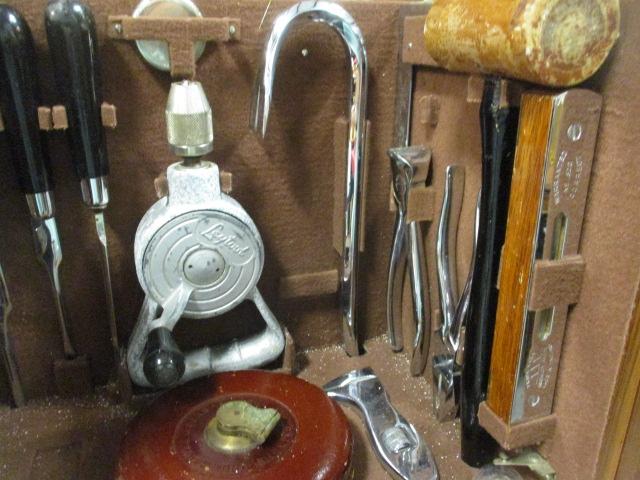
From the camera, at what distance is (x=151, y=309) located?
0.55 m

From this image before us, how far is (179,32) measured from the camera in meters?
0.51

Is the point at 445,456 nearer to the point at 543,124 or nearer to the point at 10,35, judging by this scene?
the point at 543,124

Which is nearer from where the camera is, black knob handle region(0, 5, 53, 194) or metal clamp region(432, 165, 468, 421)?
black knob handle region(0, 5, 53, 194)

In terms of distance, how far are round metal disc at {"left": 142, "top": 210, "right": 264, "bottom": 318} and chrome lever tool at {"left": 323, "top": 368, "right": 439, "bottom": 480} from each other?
6.6 inches

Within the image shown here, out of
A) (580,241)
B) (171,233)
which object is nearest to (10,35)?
Answer: (171,233)

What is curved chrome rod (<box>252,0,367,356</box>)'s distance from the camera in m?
0.52

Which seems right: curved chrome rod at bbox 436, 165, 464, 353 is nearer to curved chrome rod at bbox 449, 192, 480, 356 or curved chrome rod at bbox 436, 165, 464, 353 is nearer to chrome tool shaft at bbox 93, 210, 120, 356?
curved chrome rod at bbox 449, 192, 480, 356

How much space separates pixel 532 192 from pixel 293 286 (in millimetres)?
317

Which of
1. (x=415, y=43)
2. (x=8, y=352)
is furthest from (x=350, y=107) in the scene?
(x=8, y=352)

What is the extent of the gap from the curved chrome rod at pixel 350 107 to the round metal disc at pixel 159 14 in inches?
3.0

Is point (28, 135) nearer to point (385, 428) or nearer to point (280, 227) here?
point (280, 227)

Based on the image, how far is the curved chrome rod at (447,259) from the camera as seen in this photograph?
1.90ft

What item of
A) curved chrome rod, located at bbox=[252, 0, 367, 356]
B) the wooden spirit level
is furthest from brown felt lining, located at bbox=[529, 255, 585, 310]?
curved chrome rod, located at bbox=[252, 0, 367, 356]

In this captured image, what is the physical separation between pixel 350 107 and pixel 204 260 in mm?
217
